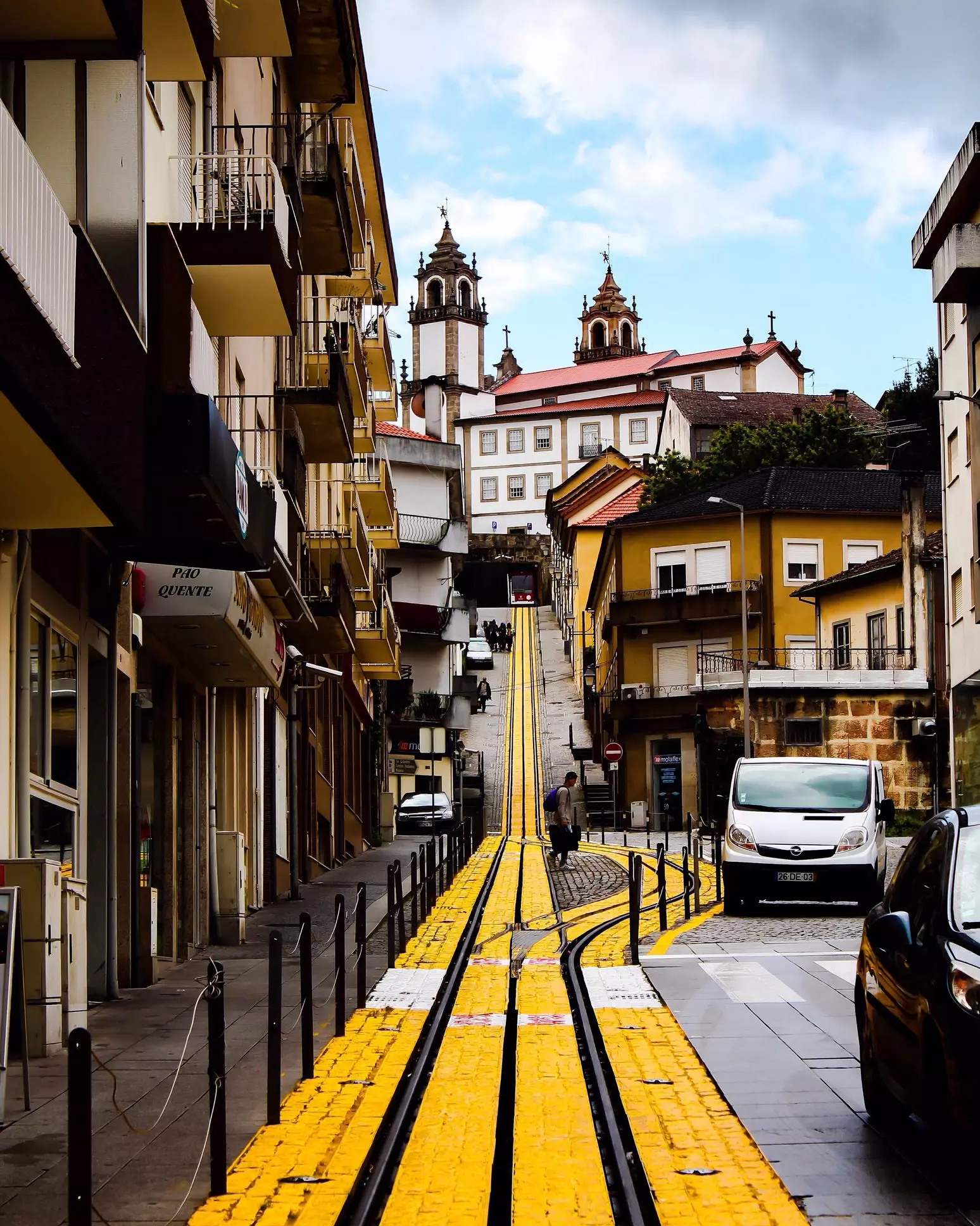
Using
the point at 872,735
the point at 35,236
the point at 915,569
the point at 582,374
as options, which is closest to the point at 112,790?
the point at 35,236

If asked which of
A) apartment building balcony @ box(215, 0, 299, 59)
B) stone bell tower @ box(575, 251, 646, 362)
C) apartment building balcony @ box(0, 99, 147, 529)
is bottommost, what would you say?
apartment building balcony @ box(0, 99, 147, 529)

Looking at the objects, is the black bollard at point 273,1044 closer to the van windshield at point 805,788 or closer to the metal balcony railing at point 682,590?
the van windshield at point 805,788

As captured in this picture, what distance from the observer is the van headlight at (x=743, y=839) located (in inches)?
883

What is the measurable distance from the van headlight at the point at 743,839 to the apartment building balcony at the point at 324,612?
7.79m

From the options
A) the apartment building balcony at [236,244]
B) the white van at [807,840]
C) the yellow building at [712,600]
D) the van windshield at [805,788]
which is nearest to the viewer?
the apartment building balcony at [236,244]

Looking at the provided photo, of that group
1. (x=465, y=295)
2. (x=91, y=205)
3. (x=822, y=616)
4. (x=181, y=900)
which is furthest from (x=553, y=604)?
(x=91, y=205)

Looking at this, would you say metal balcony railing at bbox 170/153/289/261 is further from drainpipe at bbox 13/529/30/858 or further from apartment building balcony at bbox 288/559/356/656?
apartment building balcony at bbox 288/559/356/656

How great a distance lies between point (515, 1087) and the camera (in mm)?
10258

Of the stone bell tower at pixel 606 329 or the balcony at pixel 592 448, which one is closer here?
the balcony at pixel 592 448

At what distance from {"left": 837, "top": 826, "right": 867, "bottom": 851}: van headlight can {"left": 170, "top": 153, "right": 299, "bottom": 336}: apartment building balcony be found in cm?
918

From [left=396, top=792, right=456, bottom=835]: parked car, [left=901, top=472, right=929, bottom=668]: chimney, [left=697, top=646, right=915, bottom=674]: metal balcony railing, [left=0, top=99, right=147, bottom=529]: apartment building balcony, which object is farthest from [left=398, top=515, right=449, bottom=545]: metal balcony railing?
[left=0, top=99, right=147, bottom=529]: apartment building balcony

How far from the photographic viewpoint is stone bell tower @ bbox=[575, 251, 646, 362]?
17250 cm

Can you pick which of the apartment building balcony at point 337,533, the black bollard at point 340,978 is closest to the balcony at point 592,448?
the apartment building balcony at point 337,533

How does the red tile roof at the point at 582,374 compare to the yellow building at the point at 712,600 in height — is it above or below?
above
